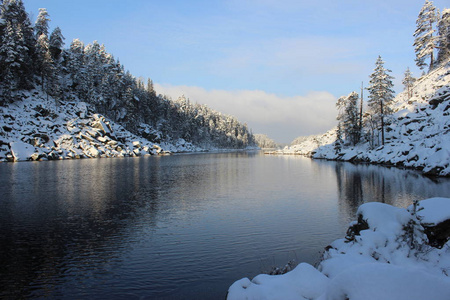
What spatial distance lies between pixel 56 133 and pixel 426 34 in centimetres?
8819

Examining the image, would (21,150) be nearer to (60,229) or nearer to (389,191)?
(60,229)

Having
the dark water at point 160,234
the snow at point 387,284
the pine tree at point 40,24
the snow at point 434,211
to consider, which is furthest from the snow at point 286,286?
the pine tree at point 40,24

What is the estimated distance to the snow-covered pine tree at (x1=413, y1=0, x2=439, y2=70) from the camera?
62281 millimetres

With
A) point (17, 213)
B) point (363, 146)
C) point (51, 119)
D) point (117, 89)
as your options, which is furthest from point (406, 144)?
point (117, 89)

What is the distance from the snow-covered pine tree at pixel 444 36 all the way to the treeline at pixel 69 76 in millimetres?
91294

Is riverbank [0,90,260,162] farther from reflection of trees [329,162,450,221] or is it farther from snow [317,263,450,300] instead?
snow [317,263,450,300]

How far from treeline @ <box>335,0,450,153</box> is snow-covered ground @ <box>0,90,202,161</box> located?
62.4m

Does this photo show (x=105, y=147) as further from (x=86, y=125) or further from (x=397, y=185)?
(x=397, y=185)

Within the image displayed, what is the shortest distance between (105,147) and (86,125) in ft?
25.2

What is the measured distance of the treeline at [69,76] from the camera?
227 feet

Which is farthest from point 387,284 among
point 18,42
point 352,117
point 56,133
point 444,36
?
point 18,42

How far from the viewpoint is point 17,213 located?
58.2ft

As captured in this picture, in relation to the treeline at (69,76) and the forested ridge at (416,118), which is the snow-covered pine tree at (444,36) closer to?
the forested ridge at (416,118)

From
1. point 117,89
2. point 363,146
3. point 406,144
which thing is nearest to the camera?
point 406,144
